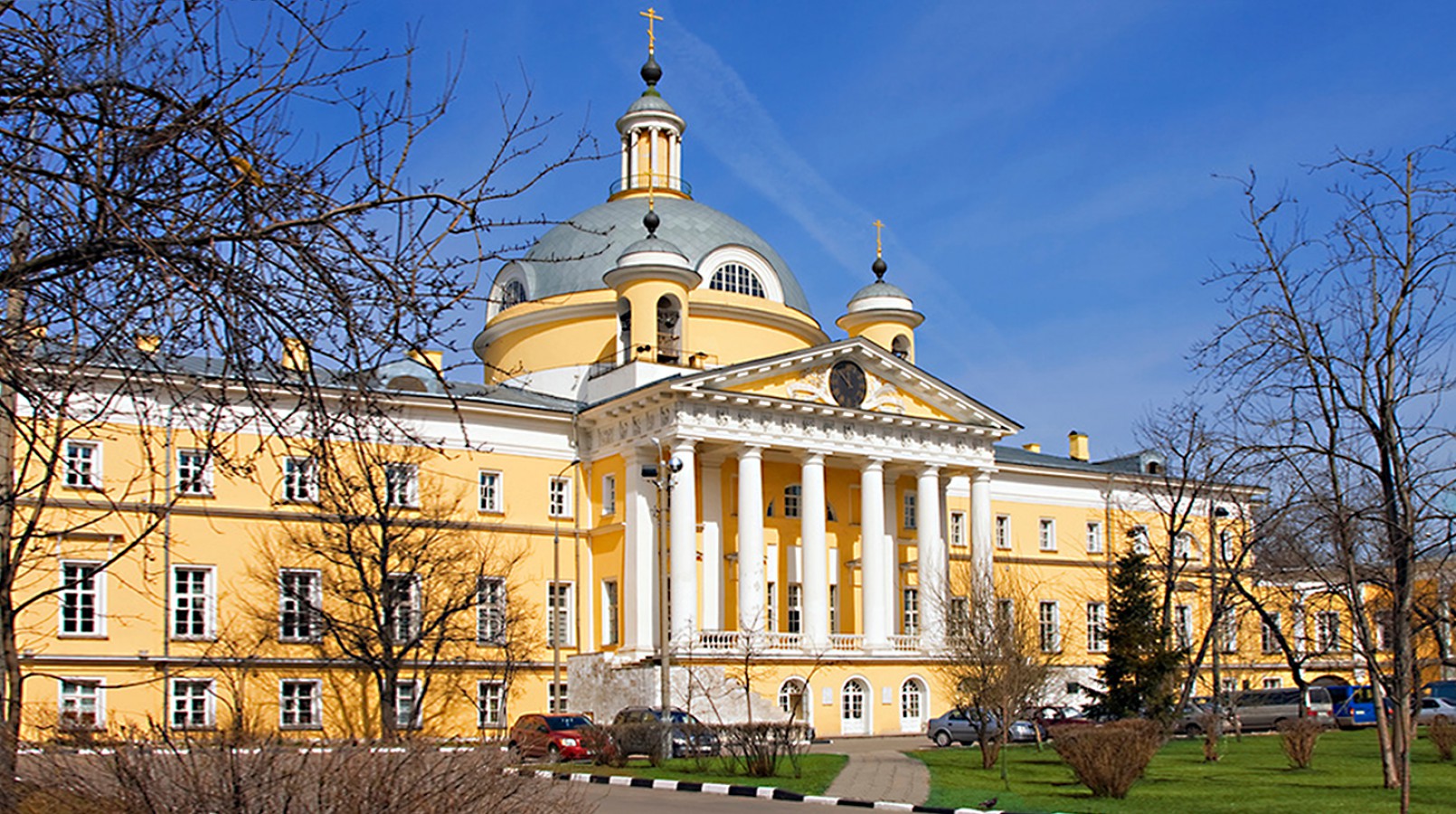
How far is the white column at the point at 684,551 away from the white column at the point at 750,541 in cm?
136

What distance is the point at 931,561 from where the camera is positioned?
4881 centimetres

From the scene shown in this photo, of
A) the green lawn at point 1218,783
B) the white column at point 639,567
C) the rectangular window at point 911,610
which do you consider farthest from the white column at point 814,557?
the green lawn at point 1218,783

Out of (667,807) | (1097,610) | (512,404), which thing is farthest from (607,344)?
(667,807)

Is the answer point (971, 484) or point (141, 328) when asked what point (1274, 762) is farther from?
point (141, 328)

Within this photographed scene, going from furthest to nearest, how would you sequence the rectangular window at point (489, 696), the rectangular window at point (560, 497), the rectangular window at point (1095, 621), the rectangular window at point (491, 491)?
Answer: the rectangular window at point (1095, 621) < the rectangular window at point (560, 497) < the rectangular window at point (491, 491) < the rectangular window at point (489, 696)

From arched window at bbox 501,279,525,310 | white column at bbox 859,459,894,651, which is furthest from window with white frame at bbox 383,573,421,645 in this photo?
arched window at bbox 501,279,525,310

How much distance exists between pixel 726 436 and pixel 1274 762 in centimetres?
1910

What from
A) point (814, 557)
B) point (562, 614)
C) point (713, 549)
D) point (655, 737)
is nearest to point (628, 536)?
point (713, 549)

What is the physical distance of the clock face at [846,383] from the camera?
157 feet

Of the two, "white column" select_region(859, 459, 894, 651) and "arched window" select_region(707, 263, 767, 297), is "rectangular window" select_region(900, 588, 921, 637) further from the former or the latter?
"arched window" select_region(707, 263, 767, 297)

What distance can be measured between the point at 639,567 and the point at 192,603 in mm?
12217

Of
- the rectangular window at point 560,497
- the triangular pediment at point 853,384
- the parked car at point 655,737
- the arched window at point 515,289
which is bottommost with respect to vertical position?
the parked car at point 655,737

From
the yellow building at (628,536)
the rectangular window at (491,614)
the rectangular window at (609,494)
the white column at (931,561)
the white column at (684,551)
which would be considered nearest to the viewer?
the yellow building at (628,536)

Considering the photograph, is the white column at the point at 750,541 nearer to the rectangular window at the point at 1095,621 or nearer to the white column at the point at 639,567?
the white column at the point at 639,567
